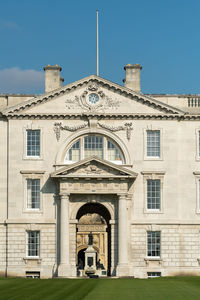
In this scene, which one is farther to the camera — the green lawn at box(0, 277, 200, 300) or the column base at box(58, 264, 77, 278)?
the column base at box(58, 264, 77, 278)

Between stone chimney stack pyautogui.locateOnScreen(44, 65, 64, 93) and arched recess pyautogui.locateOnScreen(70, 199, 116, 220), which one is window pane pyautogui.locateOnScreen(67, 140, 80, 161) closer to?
arched recess pyautogui.locateOnScreen(70, 199, 116, 220)

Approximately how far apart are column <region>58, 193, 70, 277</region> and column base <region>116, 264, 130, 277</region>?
336 cm

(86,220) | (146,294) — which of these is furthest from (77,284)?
(86,220)

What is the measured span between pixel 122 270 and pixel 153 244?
307cm

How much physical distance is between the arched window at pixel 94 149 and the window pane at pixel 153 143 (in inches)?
83.4

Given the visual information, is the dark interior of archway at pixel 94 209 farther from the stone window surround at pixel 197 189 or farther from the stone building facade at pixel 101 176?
the stone window surround at pixel 197 189

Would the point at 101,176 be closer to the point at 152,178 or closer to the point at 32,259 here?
the point at 152,178

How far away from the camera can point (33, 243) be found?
52250 millimetres

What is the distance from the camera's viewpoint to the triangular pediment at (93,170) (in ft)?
168

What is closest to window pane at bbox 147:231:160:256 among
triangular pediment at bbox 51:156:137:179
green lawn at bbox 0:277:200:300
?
triangular pediment at bbox 51:156:137:179

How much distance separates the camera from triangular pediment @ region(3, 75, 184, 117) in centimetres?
5281

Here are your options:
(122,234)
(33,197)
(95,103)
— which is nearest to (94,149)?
(95,103)

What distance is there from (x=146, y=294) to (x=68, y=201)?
63.5ft

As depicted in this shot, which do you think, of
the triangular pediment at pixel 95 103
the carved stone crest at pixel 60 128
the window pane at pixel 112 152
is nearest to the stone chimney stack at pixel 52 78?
the triangular pediment at pixel 95 103
